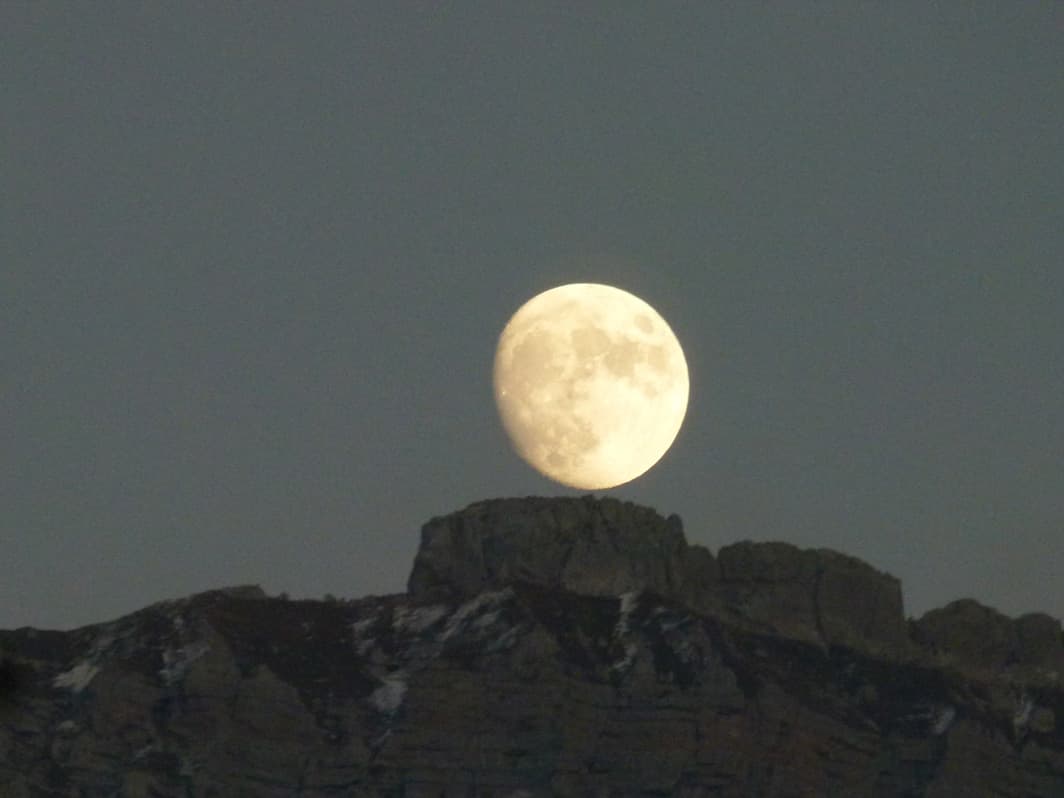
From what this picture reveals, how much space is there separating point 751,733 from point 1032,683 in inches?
1205

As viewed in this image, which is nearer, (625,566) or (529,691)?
(529,691)

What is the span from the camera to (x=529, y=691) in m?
125

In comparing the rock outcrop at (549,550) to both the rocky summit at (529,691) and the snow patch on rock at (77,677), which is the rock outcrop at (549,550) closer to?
the rocky summit at (529,691)

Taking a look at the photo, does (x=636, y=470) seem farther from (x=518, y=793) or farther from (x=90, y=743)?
(x=90, y=743)

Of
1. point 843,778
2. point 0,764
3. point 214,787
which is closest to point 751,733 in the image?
→ point 843,778

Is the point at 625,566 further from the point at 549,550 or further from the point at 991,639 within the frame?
the point at 991,639

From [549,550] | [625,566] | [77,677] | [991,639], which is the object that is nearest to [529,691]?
[549,550]

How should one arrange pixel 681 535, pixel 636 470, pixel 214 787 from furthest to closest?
pixel 681 535 → pixel 636 470 → pixel 214 787

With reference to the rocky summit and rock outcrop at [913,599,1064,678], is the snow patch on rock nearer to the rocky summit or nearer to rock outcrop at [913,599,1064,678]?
the rocky summit

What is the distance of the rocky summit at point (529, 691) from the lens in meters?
123

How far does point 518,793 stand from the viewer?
121750 millimetres

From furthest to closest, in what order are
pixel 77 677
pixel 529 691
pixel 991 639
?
pixel 991 639 → pixel 77 677 → pixel 529 691

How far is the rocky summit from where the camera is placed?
404 ft

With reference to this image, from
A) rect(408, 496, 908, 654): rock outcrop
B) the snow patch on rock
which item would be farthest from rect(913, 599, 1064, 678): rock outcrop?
the snow patch on rock
